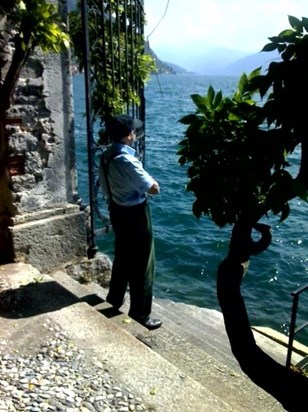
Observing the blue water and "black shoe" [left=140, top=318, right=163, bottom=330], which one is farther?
the blue water

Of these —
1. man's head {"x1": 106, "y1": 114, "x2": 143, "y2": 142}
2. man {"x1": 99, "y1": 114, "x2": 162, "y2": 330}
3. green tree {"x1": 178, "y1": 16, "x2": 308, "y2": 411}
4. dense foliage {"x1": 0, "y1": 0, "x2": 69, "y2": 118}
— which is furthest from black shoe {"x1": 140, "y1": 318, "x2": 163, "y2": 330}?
dense foliage {"x1": 0, "y1": 0, "x2": 69, "y2": 118}

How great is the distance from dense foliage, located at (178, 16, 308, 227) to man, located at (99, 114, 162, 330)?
223cm

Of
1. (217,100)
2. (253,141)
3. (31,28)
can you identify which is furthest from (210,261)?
(253,141)

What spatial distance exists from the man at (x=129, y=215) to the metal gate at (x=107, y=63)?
3.42 feet

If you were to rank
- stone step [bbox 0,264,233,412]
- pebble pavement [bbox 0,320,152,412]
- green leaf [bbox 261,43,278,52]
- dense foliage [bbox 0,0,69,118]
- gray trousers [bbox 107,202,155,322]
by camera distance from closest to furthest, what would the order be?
green leaf [bbox 261,43,278,52]
pebble pavement [bbox 0,320,152,412]
stone step [bbox 0,264,233,412]
dense foliage [bbox 0,0,69,118]
gray trousers [bbox 107,202,155,322]

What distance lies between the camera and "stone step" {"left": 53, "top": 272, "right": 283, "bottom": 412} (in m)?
3.57

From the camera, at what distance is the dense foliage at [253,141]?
5.53ft

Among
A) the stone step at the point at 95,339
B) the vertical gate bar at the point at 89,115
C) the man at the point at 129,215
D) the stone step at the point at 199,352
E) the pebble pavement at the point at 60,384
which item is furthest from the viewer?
the vertical gate bar at the point at 89,115

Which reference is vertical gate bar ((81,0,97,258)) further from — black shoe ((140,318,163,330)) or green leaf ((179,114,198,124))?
green leaf ((179,114,198,124))

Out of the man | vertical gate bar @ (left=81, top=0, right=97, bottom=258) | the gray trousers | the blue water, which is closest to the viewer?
the man

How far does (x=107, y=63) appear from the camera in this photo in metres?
5.85

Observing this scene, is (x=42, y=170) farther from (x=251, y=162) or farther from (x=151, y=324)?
(x=251, y=162)

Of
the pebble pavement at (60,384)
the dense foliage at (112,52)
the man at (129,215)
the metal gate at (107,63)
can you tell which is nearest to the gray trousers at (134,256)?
the man at (129,215)

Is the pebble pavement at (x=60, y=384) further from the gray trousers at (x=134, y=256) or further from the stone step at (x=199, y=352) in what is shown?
the gray trousers at (x=134, y=256)
